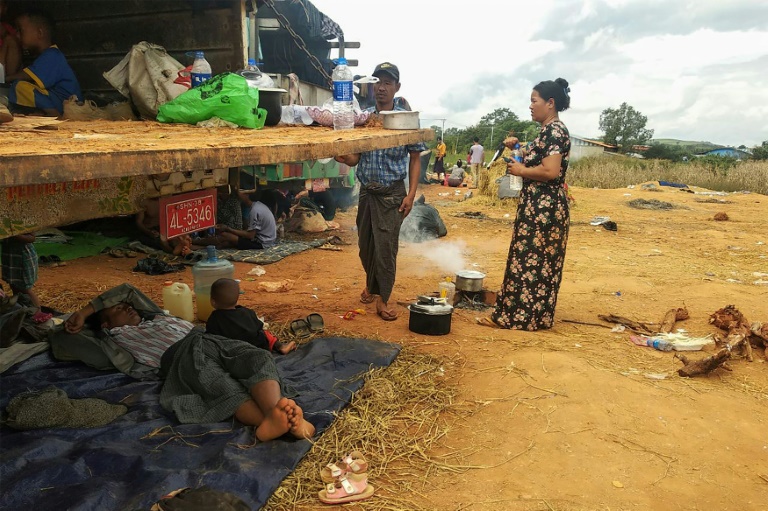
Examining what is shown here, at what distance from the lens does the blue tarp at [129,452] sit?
2457 millimetres

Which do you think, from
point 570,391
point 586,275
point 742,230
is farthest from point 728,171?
point 570,391

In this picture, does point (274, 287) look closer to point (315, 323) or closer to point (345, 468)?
point (315, 323)

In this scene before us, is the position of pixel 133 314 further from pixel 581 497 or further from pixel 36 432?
pixel 581 497

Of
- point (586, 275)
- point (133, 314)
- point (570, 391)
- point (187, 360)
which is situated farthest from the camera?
point (586, 275)

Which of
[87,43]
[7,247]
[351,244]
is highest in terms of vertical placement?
[87,43]

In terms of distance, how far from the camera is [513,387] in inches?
149

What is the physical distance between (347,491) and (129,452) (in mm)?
1129

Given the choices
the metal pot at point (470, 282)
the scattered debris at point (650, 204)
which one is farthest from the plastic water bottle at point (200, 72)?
the scattered debris at point (650, 204)

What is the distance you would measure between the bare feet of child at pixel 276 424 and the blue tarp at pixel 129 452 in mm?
49

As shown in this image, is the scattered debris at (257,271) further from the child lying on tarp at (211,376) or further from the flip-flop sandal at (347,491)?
the flip-flop sandal at (347,491)

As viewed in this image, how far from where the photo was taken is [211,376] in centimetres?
324

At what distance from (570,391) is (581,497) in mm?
1084

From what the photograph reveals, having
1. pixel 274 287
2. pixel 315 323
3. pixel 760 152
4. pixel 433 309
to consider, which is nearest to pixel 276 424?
pixel 315 323

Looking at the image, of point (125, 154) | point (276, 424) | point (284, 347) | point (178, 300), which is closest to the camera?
point (125, 154)
